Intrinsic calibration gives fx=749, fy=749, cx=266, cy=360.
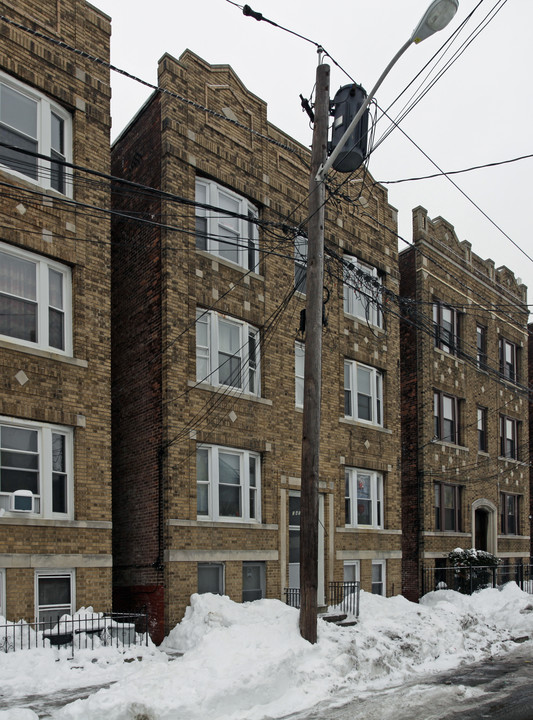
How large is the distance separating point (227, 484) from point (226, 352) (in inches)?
121

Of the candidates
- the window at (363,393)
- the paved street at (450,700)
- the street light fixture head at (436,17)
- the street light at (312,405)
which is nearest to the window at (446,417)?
the window at (363,393)

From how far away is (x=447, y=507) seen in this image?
85.7 ft

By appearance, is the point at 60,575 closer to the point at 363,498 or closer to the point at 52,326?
the point at 52,326

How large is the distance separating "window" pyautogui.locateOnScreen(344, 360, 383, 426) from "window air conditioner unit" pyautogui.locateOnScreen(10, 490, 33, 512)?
10.3 metres

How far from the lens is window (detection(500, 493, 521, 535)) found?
29.6 m

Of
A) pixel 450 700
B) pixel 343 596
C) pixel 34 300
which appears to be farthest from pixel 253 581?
pixel 34 300

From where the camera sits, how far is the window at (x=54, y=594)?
44.6 ft

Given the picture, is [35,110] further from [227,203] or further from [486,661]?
[486,661]

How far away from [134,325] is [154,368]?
1.49m

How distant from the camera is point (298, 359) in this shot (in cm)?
1983

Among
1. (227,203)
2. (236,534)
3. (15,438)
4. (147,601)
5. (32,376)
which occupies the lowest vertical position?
(147,601)

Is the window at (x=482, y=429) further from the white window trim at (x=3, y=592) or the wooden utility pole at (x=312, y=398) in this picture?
the white window trim at (x=3, y=592)

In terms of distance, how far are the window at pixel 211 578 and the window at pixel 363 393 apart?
256 inches

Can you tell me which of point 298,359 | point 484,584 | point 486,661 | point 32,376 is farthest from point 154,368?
point 484,584
